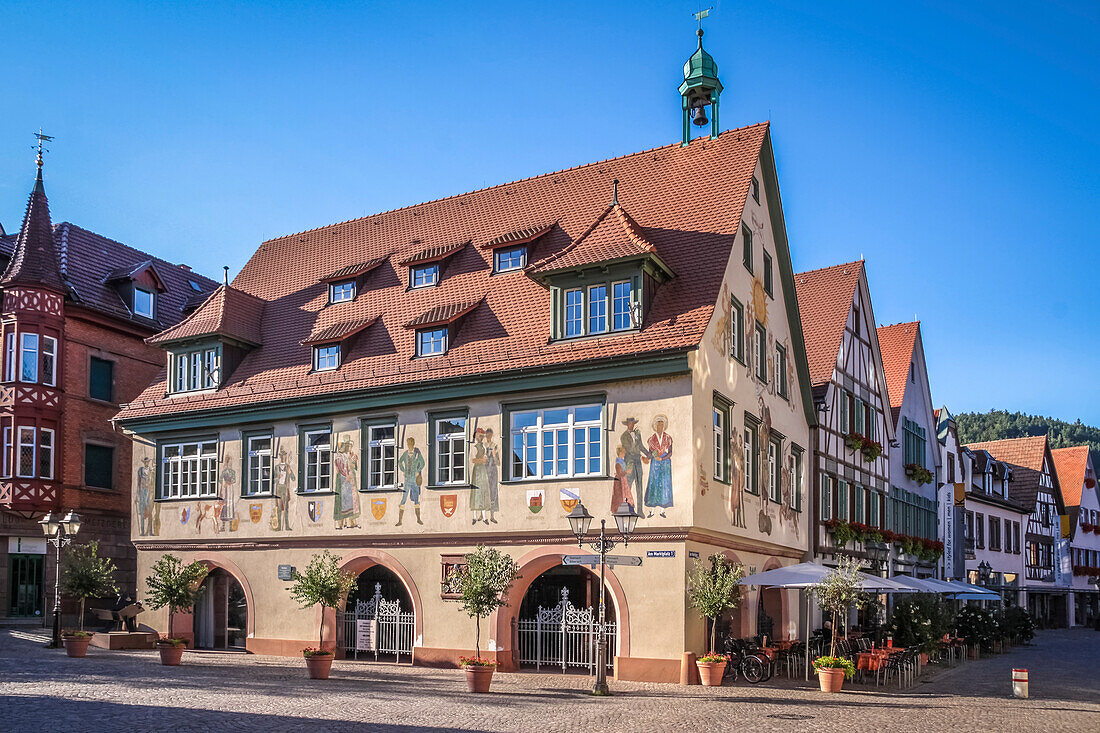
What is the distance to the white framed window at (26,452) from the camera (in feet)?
113

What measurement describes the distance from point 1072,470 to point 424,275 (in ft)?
195

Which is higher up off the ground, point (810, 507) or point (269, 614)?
point (810, 507)

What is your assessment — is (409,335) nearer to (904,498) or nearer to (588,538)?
(588,538)

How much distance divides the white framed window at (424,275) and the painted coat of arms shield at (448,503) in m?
6.33

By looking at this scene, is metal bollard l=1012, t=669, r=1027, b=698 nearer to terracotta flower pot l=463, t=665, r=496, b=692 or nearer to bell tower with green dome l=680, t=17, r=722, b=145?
terracotta flower pot l=463, t=665, r=496, b=692

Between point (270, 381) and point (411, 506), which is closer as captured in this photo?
point (411, 506)

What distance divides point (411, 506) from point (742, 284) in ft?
31.6

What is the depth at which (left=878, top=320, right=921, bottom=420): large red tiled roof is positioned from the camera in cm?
4322

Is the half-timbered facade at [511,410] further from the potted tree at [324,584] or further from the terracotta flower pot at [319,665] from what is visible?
the terracotta flower pot at [319,665]

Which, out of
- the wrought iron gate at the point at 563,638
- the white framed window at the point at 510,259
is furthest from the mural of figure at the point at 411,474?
the white framed window at the point at 510,259

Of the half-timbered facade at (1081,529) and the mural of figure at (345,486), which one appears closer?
the mural of figure at (345,486)

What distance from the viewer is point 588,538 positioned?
2378cm

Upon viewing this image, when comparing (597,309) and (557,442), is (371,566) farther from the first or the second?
(597,309)

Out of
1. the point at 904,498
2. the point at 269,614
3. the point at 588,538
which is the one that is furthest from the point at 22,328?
the point at 904,498
